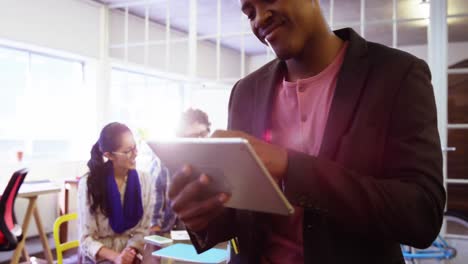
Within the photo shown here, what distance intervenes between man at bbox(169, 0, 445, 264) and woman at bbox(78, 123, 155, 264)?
149 cm

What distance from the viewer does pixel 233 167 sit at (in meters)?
0.54

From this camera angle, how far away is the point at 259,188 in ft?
1.82

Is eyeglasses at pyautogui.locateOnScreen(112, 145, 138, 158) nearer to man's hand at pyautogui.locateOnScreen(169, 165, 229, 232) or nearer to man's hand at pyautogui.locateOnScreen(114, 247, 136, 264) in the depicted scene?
man's hand at pyautogui.locateOnScreen(114, 247, 136, 264)

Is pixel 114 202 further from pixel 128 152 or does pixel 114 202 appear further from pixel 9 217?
pixel 9 217

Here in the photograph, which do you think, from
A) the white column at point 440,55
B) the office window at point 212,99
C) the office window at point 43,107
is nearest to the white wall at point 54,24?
the office window at point 43,107

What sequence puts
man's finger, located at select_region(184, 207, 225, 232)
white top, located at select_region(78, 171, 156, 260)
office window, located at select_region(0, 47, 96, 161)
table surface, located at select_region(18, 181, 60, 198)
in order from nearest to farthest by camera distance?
man's finger, located at select_region(184, 207, 225, 232)
white top, located at select_region(78, 171, 156, 260)
table surface, located at select_region(18, 181, 60, 198)
office window, located at select_region(0, 47, 96, 161)

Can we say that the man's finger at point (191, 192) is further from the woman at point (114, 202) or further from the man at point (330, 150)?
the woman at point (114, 202)

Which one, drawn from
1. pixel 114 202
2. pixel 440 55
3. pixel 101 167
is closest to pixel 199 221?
pixel 114 202

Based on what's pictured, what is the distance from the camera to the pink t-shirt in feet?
2.46

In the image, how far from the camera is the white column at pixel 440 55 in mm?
3611

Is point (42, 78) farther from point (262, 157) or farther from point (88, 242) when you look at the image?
point (262, 157)

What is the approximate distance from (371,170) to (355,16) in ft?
19.6

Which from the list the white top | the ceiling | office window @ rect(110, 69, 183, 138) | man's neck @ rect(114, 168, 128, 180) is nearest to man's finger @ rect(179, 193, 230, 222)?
the white top

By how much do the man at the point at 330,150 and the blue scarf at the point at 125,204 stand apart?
169 cm
